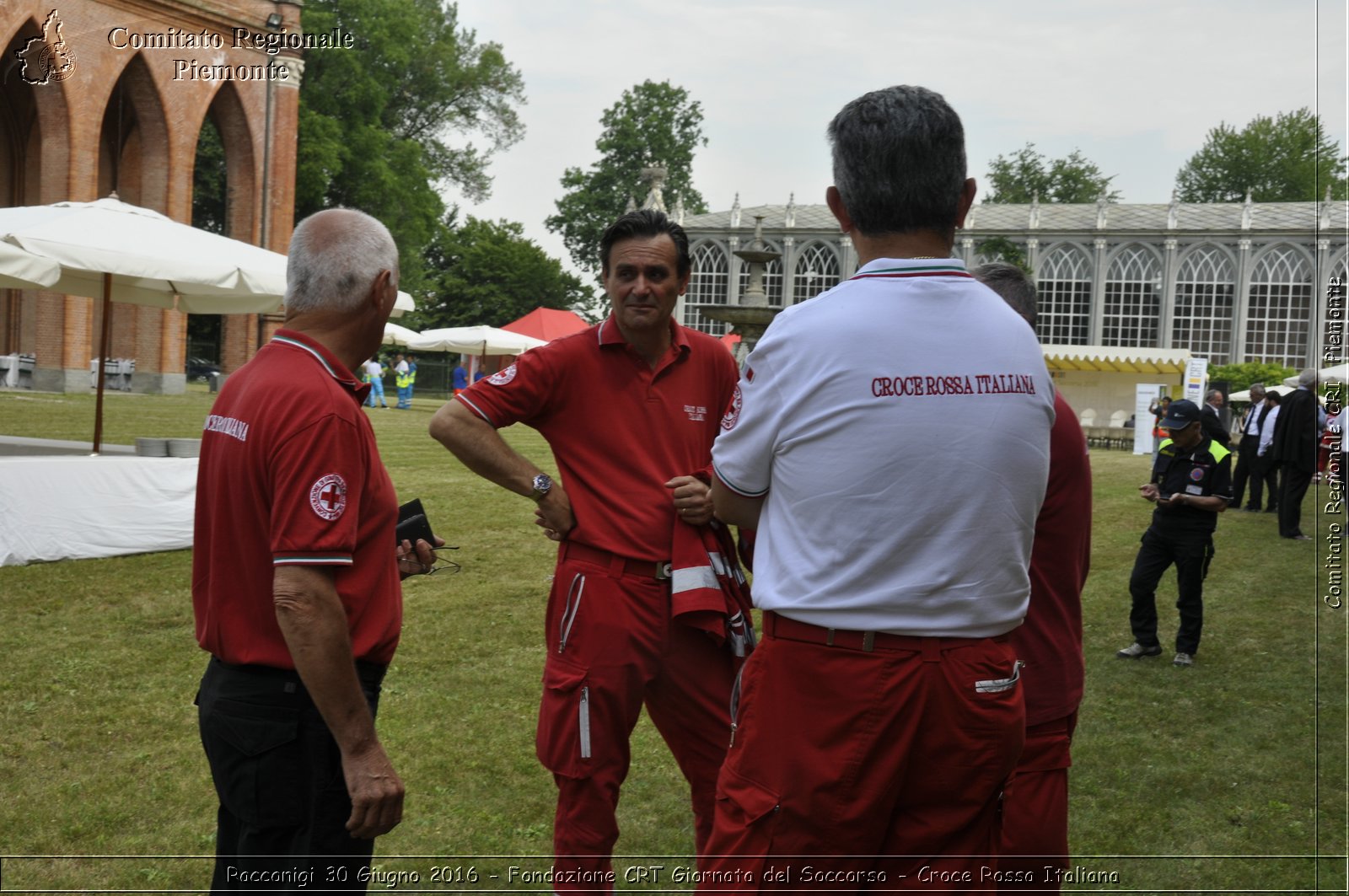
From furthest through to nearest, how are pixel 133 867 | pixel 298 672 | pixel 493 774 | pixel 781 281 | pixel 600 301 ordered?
pixel 600 301 → pixel 781 281 → pixel 493 774 → pixel 133 867 → pixel 298 672

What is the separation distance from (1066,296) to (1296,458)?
168 ft

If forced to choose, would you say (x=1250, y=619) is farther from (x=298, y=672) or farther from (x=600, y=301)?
(x=600, y=301)

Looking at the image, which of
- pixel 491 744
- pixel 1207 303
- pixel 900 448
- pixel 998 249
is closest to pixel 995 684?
pixel 900 448

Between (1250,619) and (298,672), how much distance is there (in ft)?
32.7

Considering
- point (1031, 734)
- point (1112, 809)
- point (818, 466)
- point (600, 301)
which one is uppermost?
point (600, 301)

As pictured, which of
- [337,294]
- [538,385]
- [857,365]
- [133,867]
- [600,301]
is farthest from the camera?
[600,301]

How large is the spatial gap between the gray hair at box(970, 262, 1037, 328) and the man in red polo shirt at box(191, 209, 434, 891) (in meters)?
1.96

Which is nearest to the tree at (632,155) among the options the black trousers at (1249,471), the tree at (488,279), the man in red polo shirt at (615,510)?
the tree at (488,279)

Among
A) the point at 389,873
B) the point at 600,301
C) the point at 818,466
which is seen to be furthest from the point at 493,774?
the point at 600,301

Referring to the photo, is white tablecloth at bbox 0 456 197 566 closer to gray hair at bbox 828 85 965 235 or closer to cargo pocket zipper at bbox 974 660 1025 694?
gray hair at bbox 828 85 965 235

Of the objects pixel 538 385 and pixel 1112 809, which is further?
pixel 1112 809

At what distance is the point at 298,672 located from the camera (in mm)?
2555

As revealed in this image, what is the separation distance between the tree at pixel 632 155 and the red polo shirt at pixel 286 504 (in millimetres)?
75429

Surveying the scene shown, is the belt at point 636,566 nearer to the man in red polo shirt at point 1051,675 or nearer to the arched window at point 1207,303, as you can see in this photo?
the man in red polo shirt at point 1051,675
